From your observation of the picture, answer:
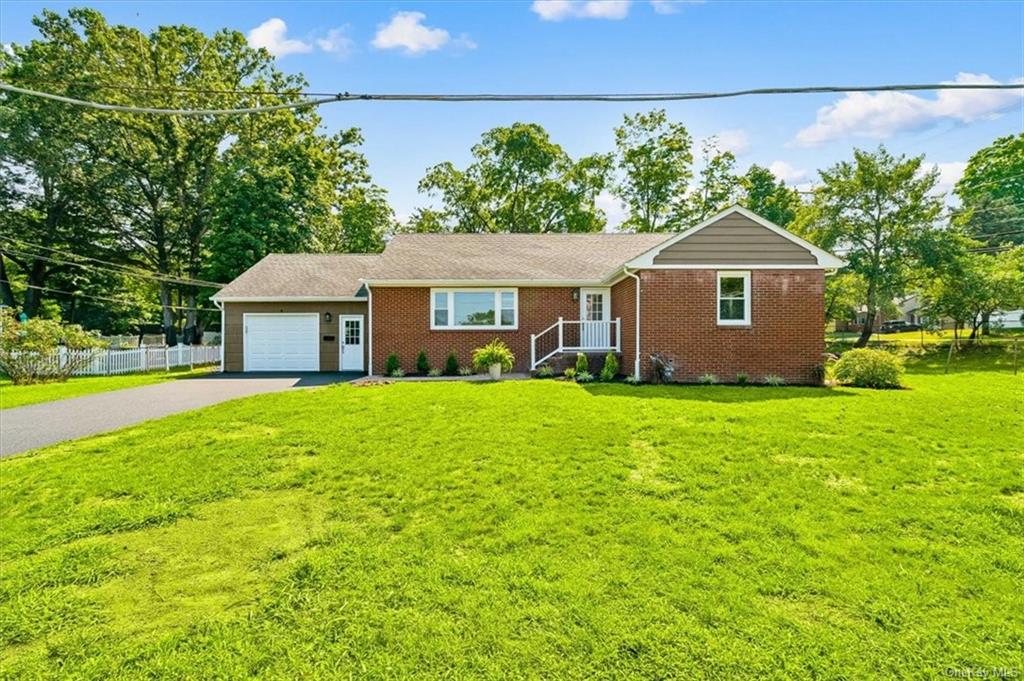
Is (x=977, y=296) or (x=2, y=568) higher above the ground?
(x=977, y=296)

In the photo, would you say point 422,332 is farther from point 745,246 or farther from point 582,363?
point 745,246

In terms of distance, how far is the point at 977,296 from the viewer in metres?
21.6

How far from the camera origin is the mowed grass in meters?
3.08

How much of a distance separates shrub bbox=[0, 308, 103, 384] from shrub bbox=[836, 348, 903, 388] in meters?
22.7

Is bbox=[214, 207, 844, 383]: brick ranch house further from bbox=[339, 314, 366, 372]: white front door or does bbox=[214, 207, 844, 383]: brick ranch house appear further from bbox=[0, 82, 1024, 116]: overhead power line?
bbox=[0, 82, 1024, 116]: overhead power line

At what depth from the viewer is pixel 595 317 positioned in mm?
15805

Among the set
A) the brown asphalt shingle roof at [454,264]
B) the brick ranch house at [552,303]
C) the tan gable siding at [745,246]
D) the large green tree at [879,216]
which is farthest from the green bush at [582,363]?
the large green tree at [879,216]

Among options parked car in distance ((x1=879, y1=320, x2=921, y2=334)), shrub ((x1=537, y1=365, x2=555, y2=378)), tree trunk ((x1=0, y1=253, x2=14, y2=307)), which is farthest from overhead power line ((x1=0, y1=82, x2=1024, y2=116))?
parked car in distance ((x1=879, y1=320, x2=921, y2=334))

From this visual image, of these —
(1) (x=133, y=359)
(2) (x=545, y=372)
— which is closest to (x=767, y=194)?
(2) (x=545, y=372)

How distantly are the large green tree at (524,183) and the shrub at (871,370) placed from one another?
932 inches

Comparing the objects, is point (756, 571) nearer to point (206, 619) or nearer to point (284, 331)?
point (206, 619)

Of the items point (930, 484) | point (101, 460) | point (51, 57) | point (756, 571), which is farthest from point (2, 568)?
point (51, 57)

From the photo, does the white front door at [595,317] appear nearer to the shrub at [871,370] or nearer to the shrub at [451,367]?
the shrub at [451,367]

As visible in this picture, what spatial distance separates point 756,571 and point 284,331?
57.5 ft
